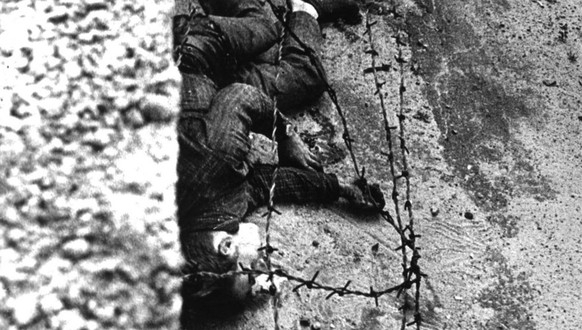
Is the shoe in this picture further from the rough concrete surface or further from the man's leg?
the man's leg

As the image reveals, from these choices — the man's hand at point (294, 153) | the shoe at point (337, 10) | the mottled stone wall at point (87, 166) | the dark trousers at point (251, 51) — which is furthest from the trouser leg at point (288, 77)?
the mottled stone wall at point (87, 166)

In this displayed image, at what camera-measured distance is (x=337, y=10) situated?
2.94 m

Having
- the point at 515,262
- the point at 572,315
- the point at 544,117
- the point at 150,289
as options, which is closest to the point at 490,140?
the point at 544,117

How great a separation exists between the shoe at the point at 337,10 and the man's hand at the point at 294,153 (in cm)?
61

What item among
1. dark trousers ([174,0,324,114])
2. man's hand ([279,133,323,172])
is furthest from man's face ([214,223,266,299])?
dark trousers ([174,0,324,114])

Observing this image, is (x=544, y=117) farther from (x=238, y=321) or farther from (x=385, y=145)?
(x=238, y=321)

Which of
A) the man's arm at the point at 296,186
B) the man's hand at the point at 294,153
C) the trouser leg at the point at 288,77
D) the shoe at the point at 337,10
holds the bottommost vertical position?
the man's arm at the point at 296,186

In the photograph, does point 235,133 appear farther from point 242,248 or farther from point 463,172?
point 463,172

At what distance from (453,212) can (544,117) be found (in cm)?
51

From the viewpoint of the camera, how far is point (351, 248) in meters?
2.40

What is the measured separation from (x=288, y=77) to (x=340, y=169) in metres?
0.31

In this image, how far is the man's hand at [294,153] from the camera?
8.03 feet

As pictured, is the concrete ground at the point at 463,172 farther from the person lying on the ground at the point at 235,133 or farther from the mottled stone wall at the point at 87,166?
the mottled stone wall at the point at 87,166

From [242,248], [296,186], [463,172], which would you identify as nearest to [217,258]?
[242,248]
